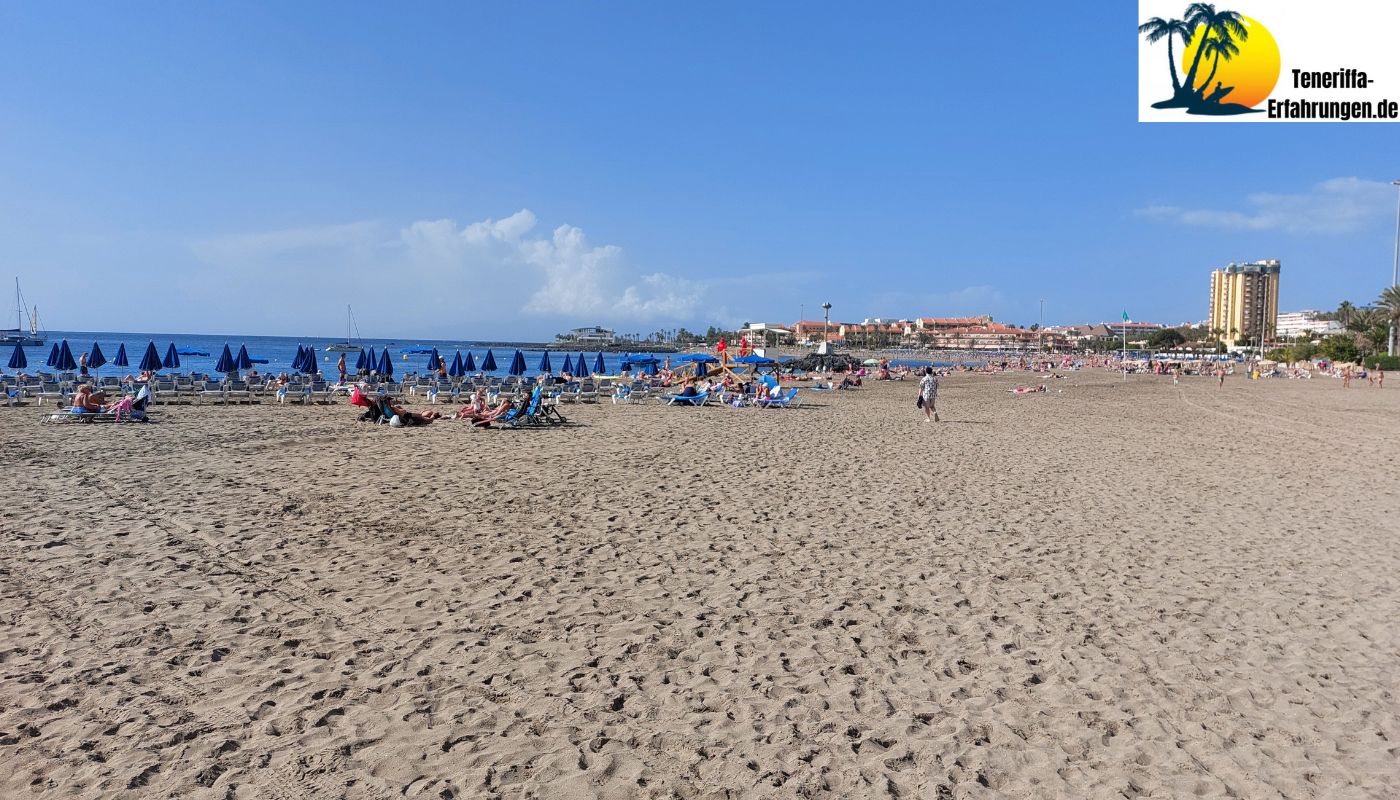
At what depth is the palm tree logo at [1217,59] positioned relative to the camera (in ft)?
49.4

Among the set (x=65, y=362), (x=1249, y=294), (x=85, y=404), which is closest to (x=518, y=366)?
(x=65, y=362)

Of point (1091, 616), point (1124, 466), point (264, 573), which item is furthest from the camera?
point (1124, 466)

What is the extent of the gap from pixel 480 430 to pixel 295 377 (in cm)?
951

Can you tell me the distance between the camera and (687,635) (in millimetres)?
4008

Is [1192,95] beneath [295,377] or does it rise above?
above

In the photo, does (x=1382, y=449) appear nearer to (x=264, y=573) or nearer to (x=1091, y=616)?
(x=1091, y=616)

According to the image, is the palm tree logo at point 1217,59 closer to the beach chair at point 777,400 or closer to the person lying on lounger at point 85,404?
the beach chair at point 777,400

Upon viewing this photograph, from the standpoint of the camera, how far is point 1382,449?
11.8m

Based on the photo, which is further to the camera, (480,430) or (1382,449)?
(480,430)

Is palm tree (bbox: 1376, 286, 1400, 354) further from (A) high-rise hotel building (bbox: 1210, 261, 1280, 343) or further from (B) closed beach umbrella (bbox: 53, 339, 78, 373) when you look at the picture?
(A) high-rise hotel building (bbox: 1210, 261, 1280, 343)

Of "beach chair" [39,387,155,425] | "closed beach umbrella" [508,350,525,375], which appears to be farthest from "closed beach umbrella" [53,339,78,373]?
"closed beach umbrella" [508,350,525,375]

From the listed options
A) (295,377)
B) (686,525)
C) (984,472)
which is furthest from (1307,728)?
(295,377)

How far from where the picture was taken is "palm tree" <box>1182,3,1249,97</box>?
15.9 metres

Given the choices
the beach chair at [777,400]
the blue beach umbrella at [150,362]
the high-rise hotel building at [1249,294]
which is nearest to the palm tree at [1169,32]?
the beach chair at [777,400]
